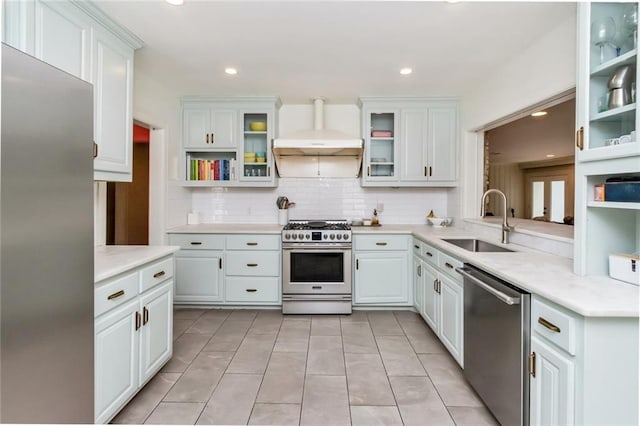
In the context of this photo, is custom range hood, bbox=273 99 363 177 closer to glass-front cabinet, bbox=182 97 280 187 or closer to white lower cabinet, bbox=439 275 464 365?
glass-front cabinet, bbox=182 97 280 187

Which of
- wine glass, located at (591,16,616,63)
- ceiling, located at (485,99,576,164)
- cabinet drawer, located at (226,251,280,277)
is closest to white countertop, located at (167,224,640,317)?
ceiling, located at (485,99,576,164)

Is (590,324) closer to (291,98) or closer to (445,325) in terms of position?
(445,325)

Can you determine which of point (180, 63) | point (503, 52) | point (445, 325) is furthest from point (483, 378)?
point (180, 63)

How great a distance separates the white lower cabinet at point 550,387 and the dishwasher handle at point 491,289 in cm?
17

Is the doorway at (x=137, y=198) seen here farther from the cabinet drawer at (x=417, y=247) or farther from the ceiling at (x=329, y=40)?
the cabinet drawer at (x=417, y=247)

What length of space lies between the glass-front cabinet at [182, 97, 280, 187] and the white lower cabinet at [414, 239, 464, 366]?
2030 mm

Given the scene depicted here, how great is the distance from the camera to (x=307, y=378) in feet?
7.70

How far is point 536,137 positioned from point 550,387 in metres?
2.32

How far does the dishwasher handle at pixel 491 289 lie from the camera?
1.59 metres

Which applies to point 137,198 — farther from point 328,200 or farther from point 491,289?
point 491,289

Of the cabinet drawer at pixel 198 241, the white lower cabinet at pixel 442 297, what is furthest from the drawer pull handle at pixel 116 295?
the white lower cabinet at pixel 442 297

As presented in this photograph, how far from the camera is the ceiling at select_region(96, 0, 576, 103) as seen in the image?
6.95 ft

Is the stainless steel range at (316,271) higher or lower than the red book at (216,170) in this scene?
lower

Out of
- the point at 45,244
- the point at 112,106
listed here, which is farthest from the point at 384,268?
the point at 45,244
